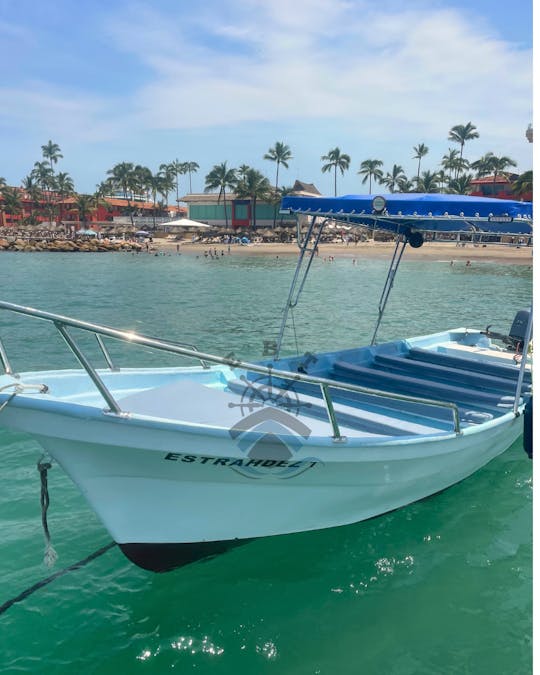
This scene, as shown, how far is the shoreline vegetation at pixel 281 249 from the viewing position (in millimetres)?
62312

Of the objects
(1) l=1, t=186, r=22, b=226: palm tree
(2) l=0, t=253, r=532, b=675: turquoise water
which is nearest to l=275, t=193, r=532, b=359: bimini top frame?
(2) l=0, t=253, r=532, b=675: turquoise water

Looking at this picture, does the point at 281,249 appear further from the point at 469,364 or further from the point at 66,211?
the point at 469,364

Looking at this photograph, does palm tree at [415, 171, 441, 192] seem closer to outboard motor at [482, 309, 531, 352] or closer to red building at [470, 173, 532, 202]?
red building at [470, 173, 532, 202]

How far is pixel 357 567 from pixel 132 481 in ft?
8.39

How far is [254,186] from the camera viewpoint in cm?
7944

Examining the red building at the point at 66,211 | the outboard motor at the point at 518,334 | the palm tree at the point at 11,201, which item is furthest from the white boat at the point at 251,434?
the palm tree at the point at 11,201

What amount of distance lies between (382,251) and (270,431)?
64.7m

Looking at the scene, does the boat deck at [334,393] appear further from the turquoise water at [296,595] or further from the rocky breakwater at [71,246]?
the rocky breakwater at [71,246]

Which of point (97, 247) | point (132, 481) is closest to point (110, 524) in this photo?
point (132, 481)

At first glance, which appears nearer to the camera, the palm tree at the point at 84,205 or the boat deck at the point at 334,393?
the boat deck at the point at 334,393

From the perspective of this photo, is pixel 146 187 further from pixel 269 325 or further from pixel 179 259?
pixel 269 325

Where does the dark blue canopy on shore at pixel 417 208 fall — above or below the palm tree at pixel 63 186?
below

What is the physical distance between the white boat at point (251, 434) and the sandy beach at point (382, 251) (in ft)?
174

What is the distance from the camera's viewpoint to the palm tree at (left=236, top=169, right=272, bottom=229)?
79.1 metres
